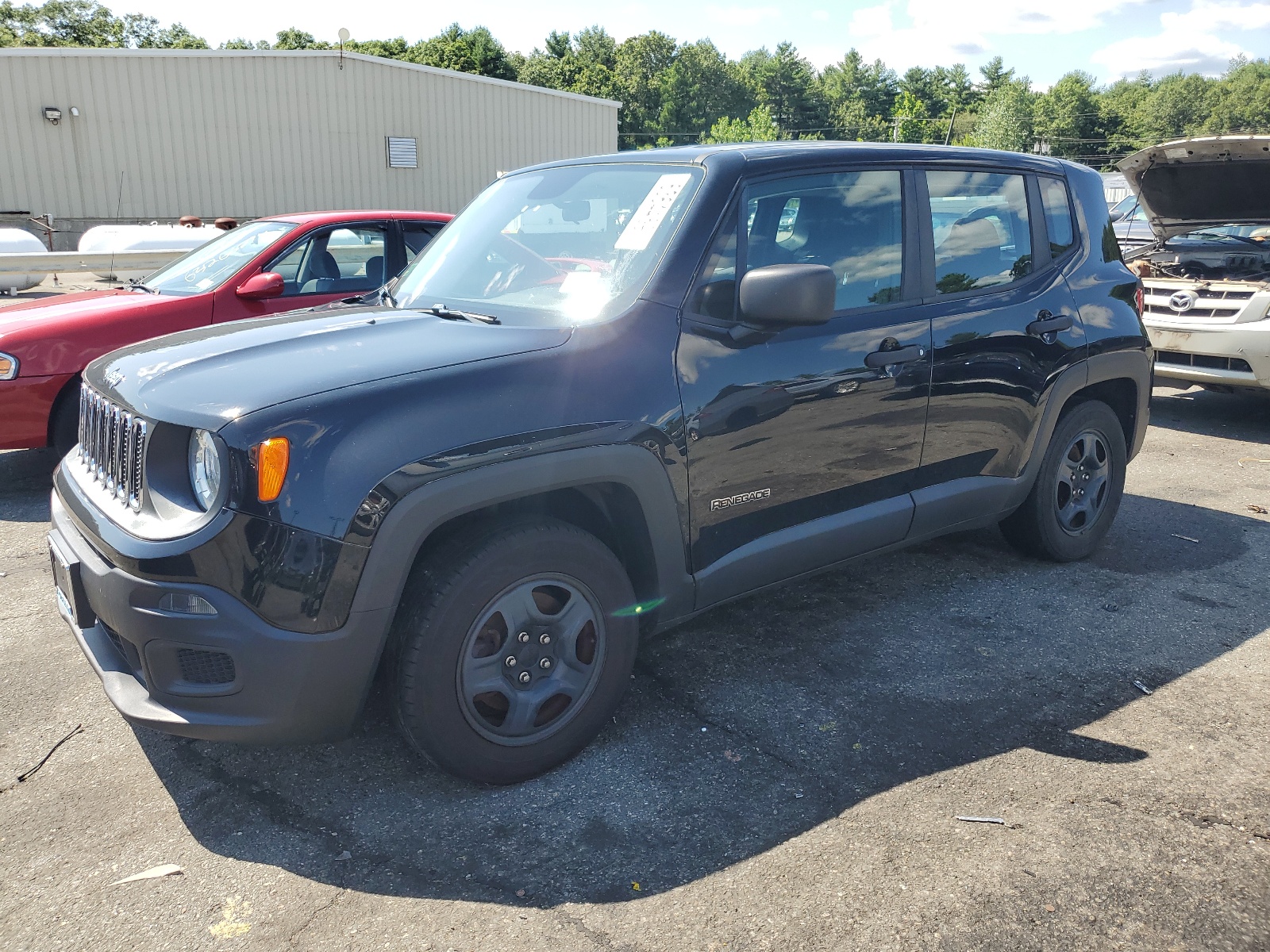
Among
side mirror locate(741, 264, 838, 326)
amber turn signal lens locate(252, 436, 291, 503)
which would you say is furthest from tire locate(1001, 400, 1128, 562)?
amber turn signal lens locate(252, 436, 291, 503)

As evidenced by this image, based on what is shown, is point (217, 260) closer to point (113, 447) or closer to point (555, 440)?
point (113, 447)

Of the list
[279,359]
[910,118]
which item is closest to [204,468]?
[279,359]

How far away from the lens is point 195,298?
6.00 m

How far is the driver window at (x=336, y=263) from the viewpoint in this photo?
6.36 meters

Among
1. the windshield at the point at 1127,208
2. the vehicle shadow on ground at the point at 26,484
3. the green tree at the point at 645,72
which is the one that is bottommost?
the vehicle shadow on ground at the point at 26,484

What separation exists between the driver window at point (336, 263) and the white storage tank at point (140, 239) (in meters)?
10.8

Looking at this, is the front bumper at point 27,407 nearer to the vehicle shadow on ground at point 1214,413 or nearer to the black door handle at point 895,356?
the black door handle at point 895,356

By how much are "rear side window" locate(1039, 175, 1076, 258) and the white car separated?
9.29 feet

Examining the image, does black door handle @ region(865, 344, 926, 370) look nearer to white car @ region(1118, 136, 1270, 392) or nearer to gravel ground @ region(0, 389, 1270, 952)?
gravel ground @ region(0, 389, 1270, 952)

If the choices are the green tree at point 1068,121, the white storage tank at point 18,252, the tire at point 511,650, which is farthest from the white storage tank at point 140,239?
the green tree at point 1068,121

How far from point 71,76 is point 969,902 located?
2633 cm

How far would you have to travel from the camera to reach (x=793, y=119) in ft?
→ 434

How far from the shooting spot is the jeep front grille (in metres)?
2.63

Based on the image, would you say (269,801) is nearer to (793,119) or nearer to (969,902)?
(969,902)
